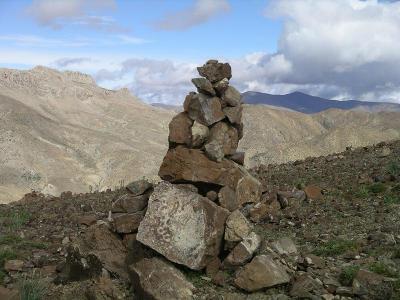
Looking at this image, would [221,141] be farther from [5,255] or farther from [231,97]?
[5,255]

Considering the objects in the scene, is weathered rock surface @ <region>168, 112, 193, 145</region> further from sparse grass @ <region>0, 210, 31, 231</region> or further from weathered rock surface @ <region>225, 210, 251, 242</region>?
sparse grass @ <region>0, 210, 31, 231</region>

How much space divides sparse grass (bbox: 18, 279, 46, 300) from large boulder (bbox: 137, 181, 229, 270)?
2197mm

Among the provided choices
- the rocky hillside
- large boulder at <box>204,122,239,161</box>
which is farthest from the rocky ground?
the rocky hillside

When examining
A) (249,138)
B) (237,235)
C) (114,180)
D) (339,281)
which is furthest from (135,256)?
(249,138)

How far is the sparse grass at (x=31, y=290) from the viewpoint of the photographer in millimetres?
9500

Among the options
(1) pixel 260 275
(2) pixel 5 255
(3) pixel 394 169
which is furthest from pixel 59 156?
(1) pixel 260 275

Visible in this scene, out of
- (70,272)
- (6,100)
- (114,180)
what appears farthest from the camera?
(6,100)

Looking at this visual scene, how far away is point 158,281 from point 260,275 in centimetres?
186

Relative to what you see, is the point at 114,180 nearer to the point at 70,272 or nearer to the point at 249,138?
the point at 249,138

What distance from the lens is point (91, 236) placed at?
35.9 ft

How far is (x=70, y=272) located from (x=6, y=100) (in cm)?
16466

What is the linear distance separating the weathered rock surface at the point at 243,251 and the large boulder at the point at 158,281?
98 centimetres

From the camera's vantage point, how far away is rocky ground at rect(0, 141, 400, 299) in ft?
29.5

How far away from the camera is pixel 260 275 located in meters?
A: 9.01
